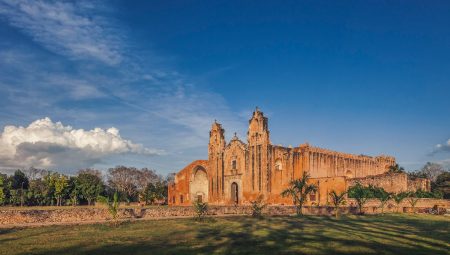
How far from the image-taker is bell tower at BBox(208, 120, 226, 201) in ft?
167

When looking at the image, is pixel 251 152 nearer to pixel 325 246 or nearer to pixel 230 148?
pixel 230 148

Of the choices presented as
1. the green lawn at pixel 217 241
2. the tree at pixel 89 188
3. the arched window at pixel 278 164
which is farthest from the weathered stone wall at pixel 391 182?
the tree at pixel 89 188

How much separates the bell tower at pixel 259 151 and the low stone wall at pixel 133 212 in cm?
1047

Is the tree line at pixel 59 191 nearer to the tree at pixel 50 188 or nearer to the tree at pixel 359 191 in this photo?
the tree at pixel 50 188

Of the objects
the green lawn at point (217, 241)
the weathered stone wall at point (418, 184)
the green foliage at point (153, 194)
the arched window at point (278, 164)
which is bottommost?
the green foliage at point (153, 194)

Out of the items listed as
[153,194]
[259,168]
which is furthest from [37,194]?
[259,168]

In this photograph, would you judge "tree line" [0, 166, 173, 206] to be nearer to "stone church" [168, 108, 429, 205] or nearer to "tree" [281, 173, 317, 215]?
"stone church" [168, 108, 429, 205]

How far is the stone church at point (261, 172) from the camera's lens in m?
44.2

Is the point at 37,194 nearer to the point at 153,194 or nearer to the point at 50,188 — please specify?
the point at 50,188

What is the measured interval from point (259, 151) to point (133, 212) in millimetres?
22480

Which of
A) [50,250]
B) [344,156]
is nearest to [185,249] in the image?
[50,250]

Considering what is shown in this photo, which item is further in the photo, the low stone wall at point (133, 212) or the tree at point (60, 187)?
the tree at point (60, 187)

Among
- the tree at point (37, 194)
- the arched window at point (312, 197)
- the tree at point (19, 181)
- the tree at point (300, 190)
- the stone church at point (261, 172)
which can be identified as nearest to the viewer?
the tree at point (300, 190)

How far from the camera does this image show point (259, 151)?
46.2 meters
